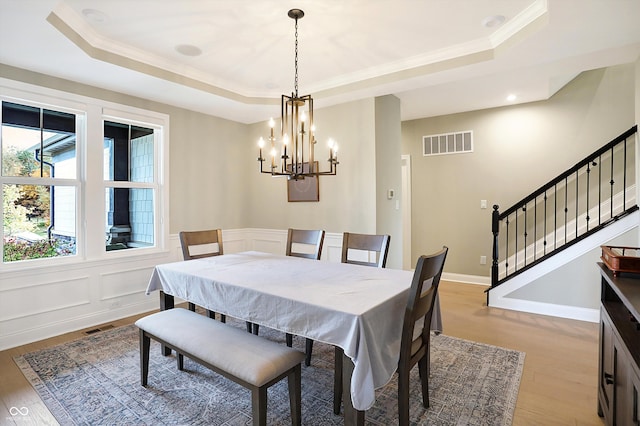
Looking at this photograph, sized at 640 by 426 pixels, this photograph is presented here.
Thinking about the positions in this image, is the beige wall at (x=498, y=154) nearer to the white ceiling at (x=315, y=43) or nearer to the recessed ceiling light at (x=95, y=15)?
the white ceiling at (x=315, y=43)

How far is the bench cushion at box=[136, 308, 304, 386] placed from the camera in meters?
1.63

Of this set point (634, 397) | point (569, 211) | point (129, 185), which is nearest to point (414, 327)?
point (634, 397)

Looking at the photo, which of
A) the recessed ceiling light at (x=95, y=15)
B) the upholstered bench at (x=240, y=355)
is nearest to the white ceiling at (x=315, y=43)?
the recessed ceiling light at (x=95, y=15)

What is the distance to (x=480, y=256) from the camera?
201 inches

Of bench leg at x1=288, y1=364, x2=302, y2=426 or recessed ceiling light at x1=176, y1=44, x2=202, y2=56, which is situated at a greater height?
recessed ceiling light at x1=176, y1=44, x2=202, y2=56

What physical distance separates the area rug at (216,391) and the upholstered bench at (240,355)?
40 centimetres

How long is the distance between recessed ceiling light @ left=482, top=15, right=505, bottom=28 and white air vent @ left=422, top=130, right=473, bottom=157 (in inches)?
104

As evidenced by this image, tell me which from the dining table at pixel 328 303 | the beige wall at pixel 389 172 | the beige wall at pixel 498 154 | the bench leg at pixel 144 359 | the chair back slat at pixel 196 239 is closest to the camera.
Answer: the dining table at pixel 328 303

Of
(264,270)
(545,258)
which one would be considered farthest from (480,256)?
(264,270)

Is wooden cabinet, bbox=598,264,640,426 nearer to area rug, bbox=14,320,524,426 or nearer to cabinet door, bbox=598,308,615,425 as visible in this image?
cabinet door, bbox=598,308,615,425

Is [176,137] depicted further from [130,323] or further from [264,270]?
[264,270]

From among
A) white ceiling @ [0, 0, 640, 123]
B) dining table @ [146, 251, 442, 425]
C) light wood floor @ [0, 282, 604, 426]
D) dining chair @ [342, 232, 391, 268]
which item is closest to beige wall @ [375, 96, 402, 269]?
white ceiling @ [0, 0, 640, 123]

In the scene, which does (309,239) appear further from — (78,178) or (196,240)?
(78,178)

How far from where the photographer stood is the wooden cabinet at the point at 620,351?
1.29 meters
